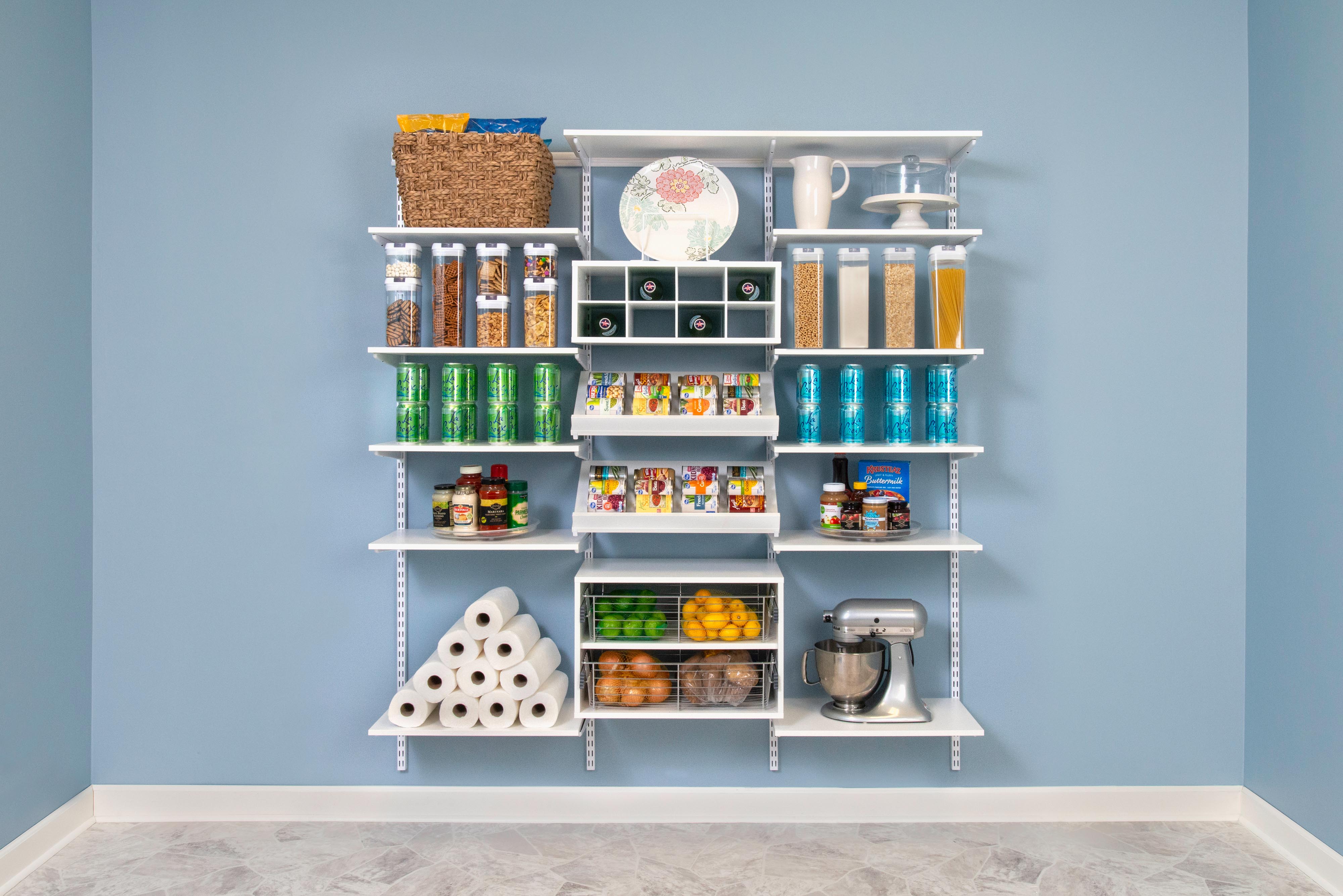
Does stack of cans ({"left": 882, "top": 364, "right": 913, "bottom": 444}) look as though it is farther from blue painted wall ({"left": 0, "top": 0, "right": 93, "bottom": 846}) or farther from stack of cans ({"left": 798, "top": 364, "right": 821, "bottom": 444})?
blue painted wall ({"left": 0, "top": 0, "right": 93, "bottom": 846})

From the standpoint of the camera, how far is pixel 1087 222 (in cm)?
261

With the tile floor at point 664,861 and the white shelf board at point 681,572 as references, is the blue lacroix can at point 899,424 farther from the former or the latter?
the tile floor at point 664,861

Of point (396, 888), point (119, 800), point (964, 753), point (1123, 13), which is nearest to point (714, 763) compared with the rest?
point (964, 753)

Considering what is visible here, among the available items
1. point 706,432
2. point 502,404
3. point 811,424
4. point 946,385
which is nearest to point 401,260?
point 502,404

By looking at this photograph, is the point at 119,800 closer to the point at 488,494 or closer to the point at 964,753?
the point at 488,494

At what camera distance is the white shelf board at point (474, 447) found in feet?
7.64

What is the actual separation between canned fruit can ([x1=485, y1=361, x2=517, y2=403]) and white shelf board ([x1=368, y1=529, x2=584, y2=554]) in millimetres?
390

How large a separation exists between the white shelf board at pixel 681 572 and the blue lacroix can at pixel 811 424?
379 millimetres

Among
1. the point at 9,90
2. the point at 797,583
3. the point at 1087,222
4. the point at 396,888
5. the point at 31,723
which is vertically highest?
the point at 9,90

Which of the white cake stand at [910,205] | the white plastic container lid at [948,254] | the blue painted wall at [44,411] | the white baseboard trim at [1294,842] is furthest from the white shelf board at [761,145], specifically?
the white baseboard trim at [1294,842]

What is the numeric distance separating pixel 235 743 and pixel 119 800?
38 centimetres

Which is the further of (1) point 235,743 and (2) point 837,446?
(1) point 235,743

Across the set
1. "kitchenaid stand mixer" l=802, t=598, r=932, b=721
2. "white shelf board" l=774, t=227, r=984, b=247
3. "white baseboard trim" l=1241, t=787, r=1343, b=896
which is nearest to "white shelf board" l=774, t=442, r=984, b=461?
"kitchenaid stand mixer" l=802, t=598, r=932, b=721

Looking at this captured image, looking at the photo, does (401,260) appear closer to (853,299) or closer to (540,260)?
(540,260)
